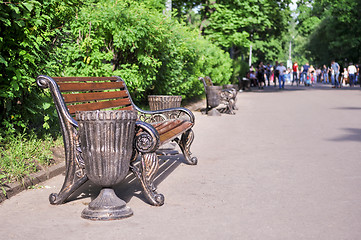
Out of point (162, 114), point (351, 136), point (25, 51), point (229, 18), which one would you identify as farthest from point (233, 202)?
point (229, 18)

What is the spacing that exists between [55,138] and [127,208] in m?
3.28

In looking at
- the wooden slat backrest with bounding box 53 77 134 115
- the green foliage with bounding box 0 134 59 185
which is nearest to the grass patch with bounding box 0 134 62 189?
the green foliage with bounding box 0 134 59 185

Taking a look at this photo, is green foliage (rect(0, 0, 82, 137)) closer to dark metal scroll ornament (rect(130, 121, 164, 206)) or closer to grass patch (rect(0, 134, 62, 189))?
grass patch (rect(0, 134, 62, 189))

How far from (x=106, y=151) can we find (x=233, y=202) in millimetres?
1343

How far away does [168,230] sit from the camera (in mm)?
4371

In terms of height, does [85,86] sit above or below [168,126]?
above

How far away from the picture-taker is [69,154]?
5238 mm

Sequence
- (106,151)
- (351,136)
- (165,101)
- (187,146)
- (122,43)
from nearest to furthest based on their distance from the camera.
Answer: (106,151)
(187,146)
(165,101)
(122,43)
(351,136)

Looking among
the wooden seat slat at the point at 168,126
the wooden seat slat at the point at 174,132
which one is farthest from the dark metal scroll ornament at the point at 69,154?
the wooden seat slat at the point at 168,126

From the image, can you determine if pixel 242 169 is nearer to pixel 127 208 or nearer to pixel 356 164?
pixel 356 164

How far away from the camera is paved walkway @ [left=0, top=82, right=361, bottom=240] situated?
4344mm

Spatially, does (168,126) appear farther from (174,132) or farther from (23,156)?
(23,156)

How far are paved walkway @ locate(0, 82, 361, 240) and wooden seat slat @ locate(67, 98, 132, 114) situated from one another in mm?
885

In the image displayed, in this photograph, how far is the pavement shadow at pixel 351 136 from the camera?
10359 millimetres
